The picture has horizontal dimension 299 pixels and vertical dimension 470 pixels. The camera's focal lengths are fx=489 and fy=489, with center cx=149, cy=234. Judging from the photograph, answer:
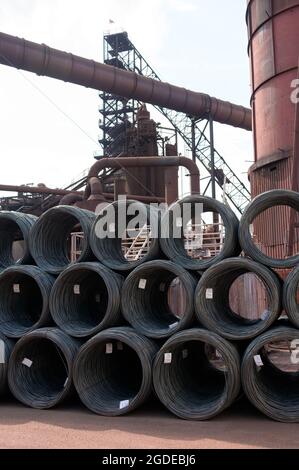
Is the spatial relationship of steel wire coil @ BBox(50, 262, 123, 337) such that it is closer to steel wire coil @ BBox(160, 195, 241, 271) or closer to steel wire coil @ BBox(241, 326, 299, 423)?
steel wire coil @ BBox(160, 195, 241, 271)

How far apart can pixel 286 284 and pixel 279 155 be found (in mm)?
8784

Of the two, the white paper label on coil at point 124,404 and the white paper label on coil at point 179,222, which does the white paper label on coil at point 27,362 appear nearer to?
the white paper label on coil at point 124,404

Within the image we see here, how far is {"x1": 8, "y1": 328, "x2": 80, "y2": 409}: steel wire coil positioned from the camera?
6.89 meters

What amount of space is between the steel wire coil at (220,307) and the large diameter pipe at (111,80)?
14569 mm

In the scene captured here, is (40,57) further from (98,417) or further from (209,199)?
(98,417)

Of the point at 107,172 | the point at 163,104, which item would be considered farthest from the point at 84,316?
the point at 107,172

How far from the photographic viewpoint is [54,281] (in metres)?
7.58

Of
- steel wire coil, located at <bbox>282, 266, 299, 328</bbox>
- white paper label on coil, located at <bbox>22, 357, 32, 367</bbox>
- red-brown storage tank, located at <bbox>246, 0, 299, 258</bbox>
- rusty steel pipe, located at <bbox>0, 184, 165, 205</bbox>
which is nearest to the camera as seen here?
steel wire coil, located at <bbox>282, 266, 299, 328</bbox>

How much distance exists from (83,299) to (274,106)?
9.53m

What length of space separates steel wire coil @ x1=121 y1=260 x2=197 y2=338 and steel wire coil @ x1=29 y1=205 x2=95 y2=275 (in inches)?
39.8

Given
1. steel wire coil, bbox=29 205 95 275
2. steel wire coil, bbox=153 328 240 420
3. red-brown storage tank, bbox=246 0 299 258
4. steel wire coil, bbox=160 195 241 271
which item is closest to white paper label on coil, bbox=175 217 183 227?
steel wire coil, bbox=160 195 241 271

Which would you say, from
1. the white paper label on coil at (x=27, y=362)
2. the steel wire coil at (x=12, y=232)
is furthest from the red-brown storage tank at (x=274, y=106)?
the white paper label on coil at (x=27, y=362)

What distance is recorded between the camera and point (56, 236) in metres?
8.32

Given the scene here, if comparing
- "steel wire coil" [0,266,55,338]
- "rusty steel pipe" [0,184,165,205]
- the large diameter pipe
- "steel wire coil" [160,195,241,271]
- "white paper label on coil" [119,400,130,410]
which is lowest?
"white paper label on coil" [119,400,130,410]
